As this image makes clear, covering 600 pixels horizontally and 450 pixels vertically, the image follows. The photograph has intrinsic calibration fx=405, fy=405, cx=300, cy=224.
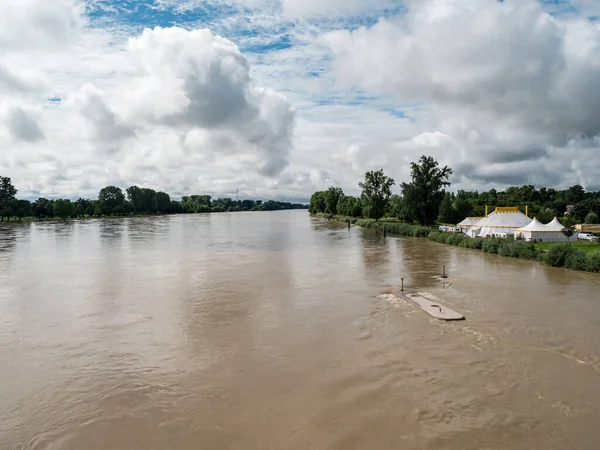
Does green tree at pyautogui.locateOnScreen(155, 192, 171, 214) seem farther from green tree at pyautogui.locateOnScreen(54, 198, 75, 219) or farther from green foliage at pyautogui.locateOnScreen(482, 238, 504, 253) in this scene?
green foliage at pyautogui.locateOnScreen(482, 238, 504, 253)

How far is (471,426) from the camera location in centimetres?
1030

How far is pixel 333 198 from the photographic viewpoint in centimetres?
13062

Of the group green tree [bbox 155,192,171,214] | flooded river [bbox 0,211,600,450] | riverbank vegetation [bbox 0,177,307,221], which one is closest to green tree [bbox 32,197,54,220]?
riverbank vegetation [bbox 0,177,307,221]

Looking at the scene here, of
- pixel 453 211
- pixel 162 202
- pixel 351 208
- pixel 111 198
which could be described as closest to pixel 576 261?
pixel 453 211

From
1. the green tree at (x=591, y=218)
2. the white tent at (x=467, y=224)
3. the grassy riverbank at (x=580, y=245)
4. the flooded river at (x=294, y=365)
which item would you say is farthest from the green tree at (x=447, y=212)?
the flooded river at (x=294, y=365)

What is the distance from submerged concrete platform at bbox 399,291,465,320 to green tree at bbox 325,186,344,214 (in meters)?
106

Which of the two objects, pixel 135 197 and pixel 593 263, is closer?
pixel 593 263

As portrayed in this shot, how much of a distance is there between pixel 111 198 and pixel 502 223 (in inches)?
4953

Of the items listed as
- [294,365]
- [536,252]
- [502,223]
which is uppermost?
[502,223]

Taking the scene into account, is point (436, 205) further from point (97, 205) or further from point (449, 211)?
point (97, 205)

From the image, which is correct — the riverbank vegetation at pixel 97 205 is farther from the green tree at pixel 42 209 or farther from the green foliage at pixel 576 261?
the green foliage at pixel 576 261

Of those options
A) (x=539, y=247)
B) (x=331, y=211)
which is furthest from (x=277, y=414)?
(x=331, y=211)

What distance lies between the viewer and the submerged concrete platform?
61.7 feet

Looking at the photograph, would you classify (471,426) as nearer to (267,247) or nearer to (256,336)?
(256,336)
